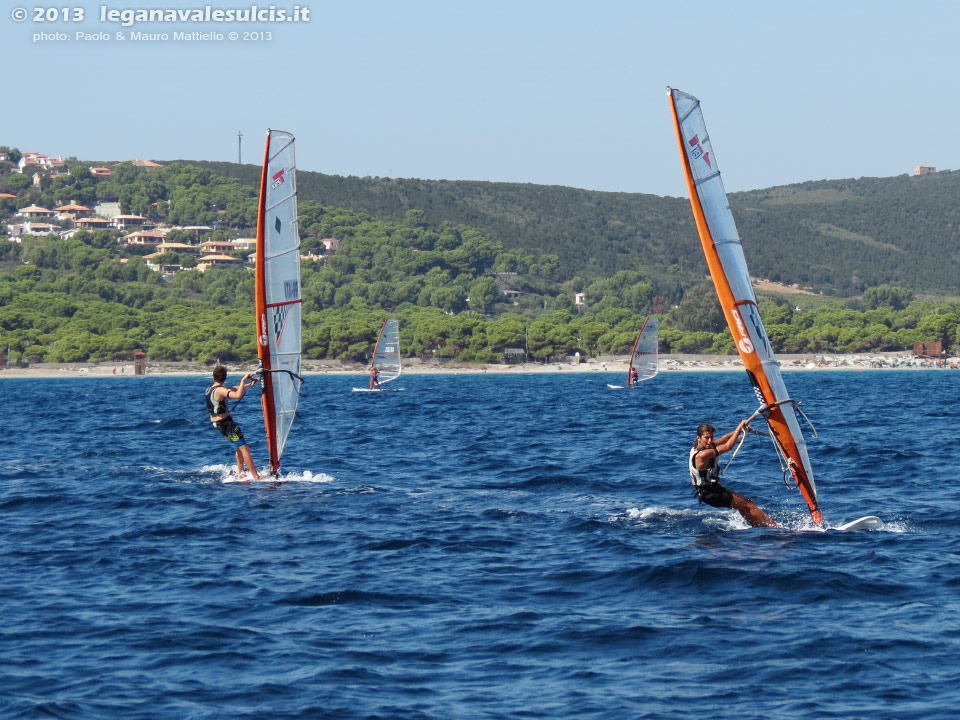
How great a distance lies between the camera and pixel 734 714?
9.11 meters

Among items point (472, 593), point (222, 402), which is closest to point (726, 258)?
point (472, 593)

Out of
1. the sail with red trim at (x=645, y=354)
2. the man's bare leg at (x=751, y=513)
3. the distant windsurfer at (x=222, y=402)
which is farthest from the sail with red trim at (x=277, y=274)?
the sail with red trim at (x=645, y=354)

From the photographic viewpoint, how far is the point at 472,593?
12.9 metres

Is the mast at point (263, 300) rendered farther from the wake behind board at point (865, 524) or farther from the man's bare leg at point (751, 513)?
the wake behind board at point (865, 524)

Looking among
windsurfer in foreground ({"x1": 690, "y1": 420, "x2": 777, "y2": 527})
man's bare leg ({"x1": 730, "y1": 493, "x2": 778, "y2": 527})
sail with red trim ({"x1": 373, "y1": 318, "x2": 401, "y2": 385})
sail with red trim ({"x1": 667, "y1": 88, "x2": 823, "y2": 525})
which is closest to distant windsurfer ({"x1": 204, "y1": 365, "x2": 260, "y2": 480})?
windsurfer in foreground ({"x1": 690, "y1": 420, "x2": 777, "y2": 527})

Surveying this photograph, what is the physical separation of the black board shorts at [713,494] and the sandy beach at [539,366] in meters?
119

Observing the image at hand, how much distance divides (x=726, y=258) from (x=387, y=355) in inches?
2441

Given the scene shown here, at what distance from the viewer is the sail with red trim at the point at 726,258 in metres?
14.9

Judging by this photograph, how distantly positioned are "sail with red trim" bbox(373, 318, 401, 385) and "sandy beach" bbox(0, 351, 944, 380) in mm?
57898

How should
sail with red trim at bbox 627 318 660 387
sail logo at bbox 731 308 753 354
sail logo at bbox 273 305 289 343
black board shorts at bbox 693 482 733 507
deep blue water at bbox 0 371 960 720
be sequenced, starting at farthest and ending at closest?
1. sail with red trim at bbox 627 318 660 387
2. sail logo at bbox 273 305 289 343
3. black board shorts at bbox 693 482 733 507
4. sail logo at bbox 731 308 753 354
5. deep blue water at bbox 0 371 960 720

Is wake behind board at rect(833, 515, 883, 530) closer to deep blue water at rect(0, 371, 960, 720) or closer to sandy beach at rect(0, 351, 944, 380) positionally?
deep blue water at rect(0, 371, 960, 720)

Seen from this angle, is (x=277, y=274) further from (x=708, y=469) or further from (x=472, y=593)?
(x=472, y=593)

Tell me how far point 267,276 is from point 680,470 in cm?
912

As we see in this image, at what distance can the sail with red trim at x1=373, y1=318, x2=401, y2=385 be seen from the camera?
74.2 meters
